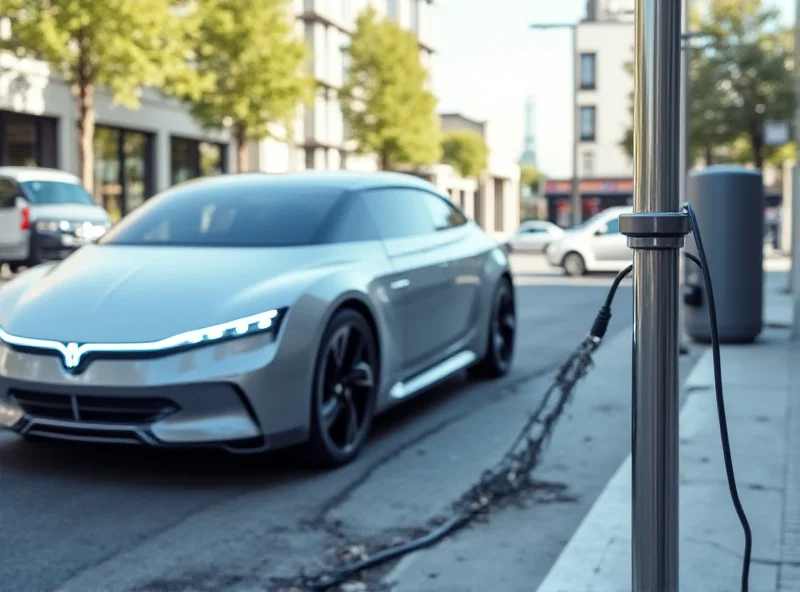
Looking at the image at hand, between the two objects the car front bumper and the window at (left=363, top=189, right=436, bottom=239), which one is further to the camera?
the window at (left=363, top=189, right=436, bottom=239)

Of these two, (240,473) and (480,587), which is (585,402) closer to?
(240,473)

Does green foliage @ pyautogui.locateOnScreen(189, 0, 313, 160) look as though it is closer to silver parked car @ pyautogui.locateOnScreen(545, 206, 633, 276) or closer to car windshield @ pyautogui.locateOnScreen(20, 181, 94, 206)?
silver parked car @ pyautogui.locateOnScreen(545, 206, 633, 276)

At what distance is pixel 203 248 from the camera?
216 inches

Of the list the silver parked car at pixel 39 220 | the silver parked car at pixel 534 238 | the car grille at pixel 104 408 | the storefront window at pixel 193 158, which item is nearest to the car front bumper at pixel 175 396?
the car grille at pixel 104 408

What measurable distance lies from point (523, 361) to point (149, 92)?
25738mm

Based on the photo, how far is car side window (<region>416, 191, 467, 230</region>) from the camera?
22.8 ft

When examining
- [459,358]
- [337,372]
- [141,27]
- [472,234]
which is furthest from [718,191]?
[141,27]

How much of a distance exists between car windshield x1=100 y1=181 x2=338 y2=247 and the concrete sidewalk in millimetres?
1925

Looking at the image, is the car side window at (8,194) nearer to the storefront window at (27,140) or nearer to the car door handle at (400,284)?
the storefront window at (27,140)

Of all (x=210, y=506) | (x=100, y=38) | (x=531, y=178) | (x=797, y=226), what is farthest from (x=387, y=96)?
(x=531, y=178)

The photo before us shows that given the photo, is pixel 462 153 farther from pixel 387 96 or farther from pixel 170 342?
pixel 170 342

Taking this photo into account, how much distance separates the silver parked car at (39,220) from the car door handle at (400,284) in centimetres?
1328

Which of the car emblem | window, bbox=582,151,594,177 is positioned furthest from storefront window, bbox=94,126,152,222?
window, bbox=582,151,594,177

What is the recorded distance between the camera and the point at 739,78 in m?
38.6
